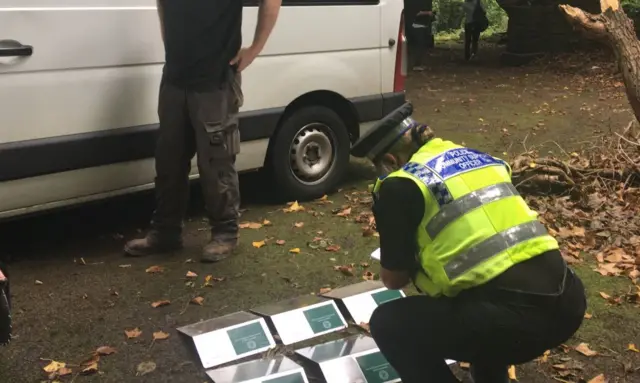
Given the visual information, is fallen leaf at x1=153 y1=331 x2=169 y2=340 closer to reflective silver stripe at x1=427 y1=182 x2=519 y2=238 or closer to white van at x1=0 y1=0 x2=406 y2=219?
white van at x1=0 y1=0 x2=406 y2=219

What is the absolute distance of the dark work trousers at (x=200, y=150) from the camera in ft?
13.9

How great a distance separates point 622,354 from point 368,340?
3.94ft

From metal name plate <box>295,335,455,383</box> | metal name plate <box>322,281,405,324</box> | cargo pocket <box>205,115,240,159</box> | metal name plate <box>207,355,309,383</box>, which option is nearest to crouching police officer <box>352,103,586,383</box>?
metal name plate <box>295,335,455,383</box>

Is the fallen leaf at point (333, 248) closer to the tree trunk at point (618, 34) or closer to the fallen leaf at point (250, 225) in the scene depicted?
the fallen leaf at point (250, 225)

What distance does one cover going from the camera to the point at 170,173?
4391mm

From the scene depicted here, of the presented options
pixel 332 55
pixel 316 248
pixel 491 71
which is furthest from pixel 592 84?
pixel 316 248

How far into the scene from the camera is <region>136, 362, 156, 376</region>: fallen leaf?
327cm

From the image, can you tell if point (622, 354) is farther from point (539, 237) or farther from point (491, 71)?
point (491, 71)

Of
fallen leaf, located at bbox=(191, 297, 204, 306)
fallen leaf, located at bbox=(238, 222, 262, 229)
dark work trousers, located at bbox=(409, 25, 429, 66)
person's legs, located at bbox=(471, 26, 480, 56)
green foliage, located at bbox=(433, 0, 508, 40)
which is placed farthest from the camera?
green foliage, located at bbox=(433, 0, 508, 40)

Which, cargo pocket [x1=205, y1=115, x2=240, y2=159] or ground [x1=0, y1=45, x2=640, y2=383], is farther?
cargo pocket [x1=205, y1=115, x2=240, y2=159]

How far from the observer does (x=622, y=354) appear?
3443mm

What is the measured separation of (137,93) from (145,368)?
183 cm

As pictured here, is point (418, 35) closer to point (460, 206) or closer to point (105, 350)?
point (105, 350)

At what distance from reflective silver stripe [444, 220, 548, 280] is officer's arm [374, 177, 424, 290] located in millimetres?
156
